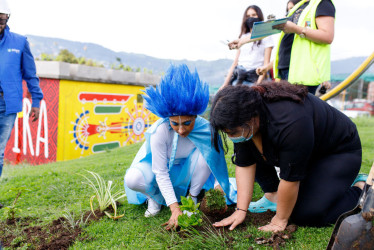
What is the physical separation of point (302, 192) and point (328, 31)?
1.46 m

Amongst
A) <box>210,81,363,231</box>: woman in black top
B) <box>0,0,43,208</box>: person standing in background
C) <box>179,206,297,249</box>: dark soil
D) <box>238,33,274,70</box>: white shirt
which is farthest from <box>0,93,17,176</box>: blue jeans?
<box>238,33,274,70</box>: white shirt

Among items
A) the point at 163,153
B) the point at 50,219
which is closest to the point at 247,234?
the point at 163,153

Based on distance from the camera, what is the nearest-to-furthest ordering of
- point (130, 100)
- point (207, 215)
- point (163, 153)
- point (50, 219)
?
point (207, 215), point (163, 153), point (50, 219), point (130, 100)

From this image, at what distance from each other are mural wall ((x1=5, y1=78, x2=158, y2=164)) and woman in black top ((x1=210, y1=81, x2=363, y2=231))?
669 centimetres

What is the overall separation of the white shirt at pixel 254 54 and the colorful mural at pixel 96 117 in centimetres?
483

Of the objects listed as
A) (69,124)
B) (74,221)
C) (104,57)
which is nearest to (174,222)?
(74,221)

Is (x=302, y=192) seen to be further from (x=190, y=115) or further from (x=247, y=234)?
(x=190, y=115)

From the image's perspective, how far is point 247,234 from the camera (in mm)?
2436

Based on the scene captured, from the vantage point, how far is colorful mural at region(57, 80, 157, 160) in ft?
28.0

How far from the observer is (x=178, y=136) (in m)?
2.96

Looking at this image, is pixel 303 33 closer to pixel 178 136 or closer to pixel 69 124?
pixel 178 136

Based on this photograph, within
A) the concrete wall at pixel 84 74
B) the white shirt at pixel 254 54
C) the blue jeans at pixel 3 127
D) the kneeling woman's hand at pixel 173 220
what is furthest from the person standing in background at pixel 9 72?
the concrete wall at pixel 84 74

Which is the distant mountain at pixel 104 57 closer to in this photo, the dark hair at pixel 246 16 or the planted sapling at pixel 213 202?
the dark hair at pixel 246 16

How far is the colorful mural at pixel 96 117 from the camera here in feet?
28.0
